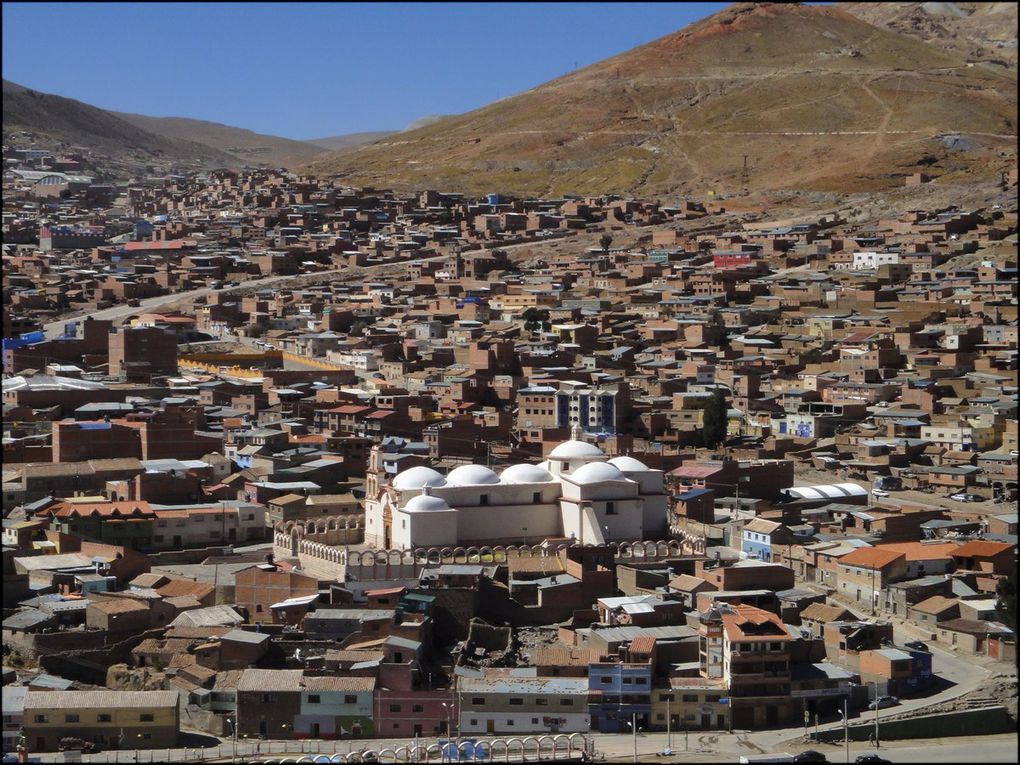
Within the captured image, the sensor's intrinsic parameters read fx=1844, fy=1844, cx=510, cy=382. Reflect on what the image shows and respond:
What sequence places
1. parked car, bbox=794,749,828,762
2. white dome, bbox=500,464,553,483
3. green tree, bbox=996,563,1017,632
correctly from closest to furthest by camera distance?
parked car, bbox=794,749,828,762 → green tree, bbox=996,563,1017,632 → white dome, bbox=500,464,553,483

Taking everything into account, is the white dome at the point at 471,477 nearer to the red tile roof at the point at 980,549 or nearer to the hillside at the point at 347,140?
the red tile roof at the point at 980,549

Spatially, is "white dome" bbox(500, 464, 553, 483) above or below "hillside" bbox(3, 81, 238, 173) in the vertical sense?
below

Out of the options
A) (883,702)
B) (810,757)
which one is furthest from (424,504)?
(810,757)

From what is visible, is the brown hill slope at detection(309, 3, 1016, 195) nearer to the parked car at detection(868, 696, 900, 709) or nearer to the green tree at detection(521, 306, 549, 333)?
the green tree at detection(521, 306, 549, 333)

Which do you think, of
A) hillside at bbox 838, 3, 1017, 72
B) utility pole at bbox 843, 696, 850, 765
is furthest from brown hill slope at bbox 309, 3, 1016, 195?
utility pole at bbox 843, 696, 850, 765

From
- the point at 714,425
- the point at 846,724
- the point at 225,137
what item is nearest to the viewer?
the point at 846,724

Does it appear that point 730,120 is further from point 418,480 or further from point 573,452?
point 418,480

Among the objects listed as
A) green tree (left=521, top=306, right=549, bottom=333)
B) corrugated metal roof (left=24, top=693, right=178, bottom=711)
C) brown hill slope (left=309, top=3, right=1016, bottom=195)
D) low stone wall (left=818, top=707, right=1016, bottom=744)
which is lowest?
low stone wall (left=818, top=707, right=1016, bottom=744)
